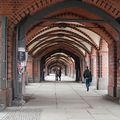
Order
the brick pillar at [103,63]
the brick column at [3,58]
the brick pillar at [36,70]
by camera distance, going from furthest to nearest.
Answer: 1. the brick pillar at [36,70]
2. the brick pillar at [103,63]
3. the brick column at [3,58]

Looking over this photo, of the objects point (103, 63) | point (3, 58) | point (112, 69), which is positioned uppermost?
point (103, 63)

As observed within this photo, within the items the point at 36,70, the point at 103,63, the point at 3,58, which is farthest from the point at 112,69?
the point at 36,70

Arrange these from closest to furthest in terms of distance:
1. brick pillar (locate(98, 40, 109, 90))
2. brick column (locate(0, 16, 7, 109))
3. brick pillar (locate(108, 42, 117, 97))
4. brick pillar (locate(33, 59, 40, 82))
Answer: brick column (locate(0, 16, 7, 109)), brick pillar (locate(108, 42, 117, 97)), brick pillar (locate(98, 40, 109, 90)), brick pillar (locate(33, 59, 40, 82))

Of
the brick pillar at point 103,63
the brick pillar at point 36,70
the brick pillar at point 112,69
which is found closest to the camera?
the brick pillar at point 112,69

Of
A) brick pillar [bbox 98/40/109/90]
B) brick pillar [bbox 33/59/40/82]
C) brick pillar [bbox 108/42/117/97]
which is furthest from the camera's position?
brick pillar [bbox 33/59/40/82]

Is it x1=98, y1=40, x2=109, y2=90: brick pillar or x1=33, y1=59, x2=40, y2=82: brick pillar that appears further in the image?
Result: x1=33, y1=59, x2=40, y2=82: brick pillar

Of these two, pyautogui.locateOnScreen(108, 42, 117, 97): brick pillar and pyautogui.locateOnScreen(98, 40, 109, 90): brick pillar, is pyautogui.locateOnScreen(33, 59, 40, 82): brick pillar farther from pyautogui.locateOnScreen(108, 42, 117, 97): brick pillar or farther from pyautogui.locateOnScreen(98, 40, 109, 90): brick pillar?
pyautogui.locateOnScreen(108, 42, 117, 97): brick pillar

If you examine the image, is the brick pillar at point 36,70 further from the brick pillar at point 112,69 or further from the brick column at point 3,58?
the brick column at point 3,58

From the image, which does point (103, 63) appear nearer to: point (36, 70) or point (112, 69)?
point (112, 69)

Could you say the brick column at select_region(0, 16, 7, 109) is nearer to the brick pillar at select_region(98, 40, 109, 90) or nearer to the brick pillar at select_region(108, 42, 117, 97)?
the brick pillar at select_region(108, 42, 117, 97)

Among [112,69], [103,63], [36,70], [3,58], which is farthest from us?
[36,70]

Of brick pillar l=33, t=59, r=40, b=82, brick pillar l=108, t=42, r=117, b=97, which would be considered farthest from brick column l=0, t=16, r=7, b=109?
brick pillar l=33, t=59, r=40, b=82

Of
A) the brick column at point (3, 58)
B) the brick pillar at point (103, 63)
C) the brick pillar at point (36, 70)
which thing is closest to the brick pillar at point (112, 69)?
the brick pillar at point (103, 63)

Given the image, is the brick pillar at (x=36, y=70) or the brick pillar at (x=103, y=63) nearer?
the brick pillar at (x=103, y=63)
